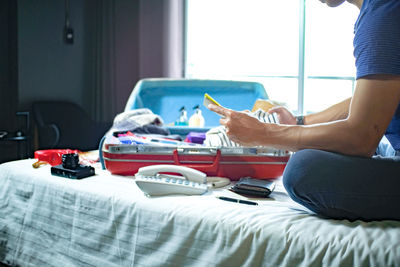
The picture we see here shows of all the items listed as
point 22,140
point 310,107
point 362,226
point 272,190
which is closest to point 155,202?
point 272,190

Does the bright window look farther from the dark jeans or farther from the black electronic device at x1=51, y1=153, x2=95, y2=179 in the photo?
the dark jeans

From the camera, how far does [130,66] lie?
4.01 m

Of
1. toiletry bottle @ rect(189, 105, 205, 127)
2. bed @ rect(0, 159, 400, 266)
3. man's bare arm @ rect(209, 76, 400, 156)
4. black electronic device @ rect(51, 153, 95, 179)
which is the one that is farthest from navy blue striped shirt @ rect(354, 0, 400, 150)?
toiletry bottle @ rect(189, 105, 205, 127)

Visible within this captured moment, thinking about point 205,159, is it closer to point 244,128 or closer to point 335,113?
point 244,128

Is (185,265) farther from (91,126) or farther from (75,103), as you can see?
(75,103)

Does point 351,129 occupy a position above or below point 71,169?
A: above

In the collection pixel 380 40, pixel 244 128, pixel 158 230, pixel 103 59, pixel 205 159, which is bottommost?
pixel 158 230

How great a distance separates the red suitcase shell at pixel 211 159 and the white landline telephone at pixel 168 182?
0.15 meters

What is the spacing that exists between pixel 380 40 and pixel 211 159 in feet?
2.14

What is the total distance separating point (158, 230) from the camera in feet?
3.13

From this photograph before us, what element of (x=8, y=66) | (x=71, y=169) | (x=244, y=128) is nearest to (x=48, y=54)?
(x=8, y=66)

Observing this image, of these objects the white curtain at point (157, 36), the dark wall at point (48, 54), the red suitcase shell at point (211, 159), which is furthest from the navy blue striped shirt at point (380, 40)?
the white curtain at point (157, 36)

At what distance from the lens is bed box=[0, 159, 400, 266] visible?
2.52 ft

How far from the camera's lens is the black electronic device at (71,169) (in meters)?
1.25
